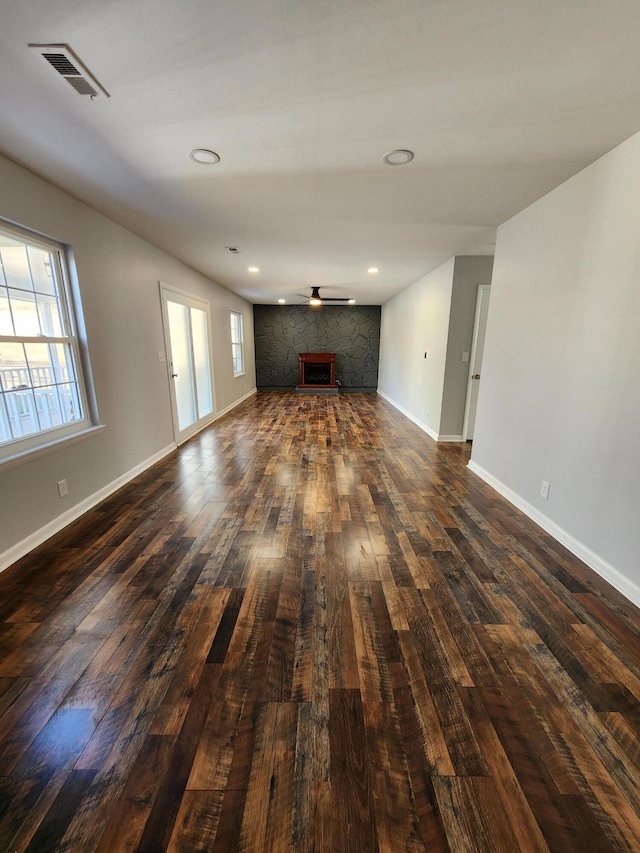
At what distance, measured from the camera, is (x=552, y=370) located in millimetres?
2410

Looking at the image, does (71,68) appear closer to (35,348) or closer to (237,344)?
(35,348)

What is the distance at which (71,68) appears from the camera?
1.36 meters

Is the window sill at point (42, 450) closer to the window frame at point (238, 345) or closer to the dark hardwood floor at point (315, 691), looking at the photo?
the dark hardwood floor at point (315, 691)

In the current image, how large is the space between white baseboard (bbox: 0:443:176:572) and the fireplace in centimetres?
600

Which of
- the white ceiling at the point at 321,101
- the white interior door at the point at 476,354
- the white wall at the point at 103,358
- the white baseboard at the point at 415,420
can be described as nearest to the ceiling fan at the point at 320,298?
the white baseboard at the point at 415,420

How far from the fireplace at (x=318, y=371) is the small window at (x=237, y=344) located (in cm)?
186

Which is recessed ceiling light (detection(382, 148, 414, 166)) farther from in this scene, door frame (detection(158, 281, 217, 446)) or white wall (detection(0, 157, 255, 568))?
door frame (detection(158, 281, 217, 446))

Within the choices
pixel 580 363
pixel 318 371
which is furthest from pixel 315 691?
pixel 318 371

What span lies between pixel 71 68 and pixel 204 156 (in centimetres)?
72

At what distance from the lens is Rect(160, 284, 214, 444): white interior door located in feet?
13.9

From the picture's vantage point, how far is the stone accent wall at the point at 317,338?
30.4 ft

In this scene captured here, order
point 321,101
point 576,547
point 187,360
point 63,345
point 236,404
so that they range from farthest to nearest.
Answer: point 236,404 → point 187,360 → point 63,345 → point 576,547 → point 321,101

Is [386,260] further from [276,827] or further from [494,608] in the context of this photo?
[276,827]

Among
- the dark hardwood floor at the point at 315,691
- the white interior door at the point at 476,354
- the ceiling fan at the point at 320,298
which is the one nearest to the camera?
the dark hardwood floor at the point at 315,691
